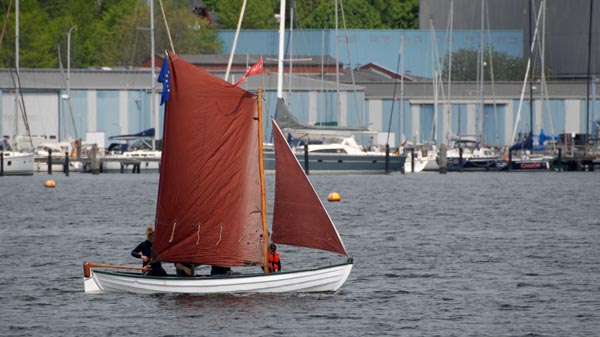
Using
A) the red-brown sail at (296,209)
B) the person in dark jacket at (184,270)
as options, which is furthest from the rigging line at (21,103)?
the red-brown sail at (296,209)

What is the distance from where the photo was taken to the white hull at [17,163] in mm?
98625

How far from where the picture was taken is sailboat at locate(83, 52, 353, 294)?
109 ft

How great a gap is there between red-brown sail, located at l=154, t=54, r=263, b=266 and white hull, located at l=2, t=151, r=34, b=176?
6612 centimetres

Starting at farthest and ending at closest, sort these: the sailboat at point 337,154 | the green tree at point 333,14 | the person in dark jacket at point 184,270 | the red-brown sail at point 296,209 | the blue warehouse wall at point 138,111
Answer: the green tree at point 333,14, the blue warehouse wall at point 138,111, the sailboat at point 337,154, the person in dark jacket at point 184,270, the red-brown sail at point 296,209

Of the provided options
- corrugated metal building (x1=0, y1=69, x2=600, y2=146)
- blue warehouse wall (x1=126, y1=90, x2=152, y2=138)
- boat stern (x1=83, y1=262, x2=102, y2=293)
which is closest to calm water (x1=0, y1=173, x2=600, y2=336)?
boat stern (x1=83, y1=262, x2=102, y2=293)

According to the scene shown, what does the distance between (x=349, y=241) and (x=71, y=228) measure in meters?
13.2

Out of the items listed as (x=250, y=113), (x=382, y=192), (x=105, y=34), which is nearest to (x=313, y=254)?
(x=250, y=113)

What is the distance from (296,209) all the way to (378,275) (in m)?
7.45

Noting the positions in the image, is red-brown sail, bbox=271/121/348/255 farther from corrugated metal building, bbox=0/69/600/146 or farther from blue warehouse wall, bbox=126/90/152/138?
blue warehouse wall, bbox=126/90/152/138

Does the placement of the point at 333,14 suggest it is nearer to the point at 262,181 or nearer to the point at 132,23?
the point at 132,23

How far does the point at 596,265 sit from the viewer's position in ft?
141

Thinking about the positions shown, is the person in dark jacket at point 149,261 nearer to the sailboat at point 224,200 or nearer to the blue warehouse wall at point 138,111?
the sailboat at point 224,200

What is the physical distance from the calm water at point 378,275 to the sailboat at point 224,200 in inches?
24.6

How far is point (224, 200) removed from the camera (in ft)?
112
